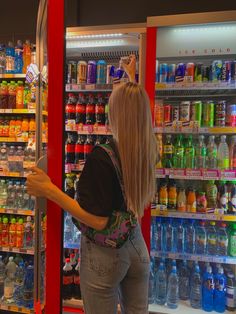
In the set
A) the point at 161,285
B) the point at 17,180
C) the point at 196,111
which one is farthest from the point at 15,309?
the point at 196,111

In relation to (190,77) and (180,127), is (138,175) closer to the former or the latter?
(180,127)

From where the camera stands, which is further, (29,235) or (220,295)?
(29,235)

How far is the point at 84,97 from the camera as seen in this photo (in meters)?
2.49

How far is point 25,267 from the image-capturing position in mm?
2676

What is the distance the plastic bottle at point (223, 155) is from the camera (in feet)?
7.14

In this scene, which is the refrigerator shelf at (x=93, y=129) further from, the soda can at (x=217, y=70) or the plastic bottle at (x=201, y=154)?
the soda can at (x=217, y=70)

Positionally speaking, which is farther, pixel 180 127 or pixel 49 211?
pixel 180 127

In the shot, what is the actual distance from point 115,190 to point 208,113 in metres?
1.38

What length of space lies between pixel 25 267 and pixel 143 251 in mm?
1833

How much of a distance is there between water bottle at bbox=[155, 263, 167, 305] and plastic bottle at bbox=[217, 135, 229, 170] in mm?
941

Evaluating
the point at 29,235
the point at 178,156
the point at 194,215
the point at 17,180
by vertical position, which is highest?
the point at 178,156

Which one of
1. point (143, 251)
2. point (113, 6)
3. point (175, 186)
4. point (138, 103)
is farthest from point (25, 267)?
point (113, 6)

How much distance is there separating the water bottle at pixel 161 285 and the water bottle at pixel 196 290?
22 cm

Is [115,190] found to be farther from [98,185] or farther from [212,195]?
[212,195]
